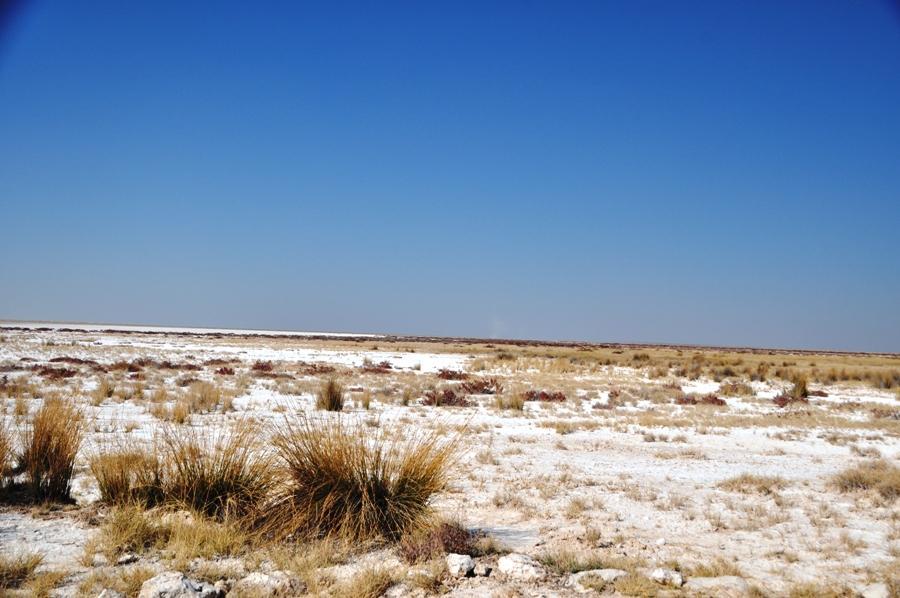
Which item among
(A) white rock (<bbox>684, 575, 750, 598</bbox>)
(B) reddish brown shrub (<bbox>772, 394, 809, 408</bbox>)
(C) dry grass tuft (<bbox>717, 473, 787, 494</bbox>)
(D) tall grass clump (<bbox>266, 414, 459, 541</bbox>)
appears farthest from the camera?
(B) reddish brown shrub (<bbox>772, 394, 809, 408</bbox>)

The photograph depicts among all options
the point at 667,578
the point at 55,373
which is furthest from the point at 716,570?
the point at 55,373

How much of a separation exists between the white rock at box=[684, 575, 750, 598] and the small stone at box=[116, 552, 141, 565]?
14.5 feet

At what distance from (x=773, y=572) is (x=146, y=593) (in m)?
4.92

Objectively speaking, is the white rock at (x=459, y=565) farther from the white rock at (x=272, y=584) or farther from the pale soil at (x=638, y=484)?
the white rock at (x=272, y=584)

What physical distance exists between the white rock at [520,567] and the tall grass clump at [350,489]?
902mm

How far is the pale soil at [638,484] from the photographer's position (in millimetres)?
5246

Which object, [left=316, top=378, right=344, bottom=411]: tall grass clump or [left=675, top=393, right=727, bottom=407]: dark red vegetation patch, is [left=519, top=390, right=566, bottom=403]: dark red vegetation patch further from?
[left=316, top=378, right=344, bottom=411]: tall grass clump

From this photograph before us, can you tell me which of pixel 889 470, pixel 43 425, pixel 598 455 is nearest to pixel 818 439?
pixel 889 470

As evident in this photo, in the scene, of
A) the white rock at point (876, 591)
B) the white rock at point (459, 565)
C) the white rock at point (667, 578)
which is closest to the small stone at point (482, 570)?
the white rock at point (459, 565)

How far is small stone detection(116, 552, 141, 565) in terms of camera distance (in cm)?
466

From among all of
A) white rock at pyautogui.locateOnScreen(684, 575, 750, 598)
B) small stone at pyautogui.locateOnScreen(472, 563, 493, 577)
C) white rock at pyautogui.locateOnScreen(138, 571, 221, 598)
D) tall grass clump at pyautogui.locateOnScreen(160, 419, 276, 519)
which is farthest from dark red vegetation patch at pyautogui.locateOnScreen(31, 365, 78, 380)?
white rock at pyautogui.locateOnScreen(684, 575, 750, 598)

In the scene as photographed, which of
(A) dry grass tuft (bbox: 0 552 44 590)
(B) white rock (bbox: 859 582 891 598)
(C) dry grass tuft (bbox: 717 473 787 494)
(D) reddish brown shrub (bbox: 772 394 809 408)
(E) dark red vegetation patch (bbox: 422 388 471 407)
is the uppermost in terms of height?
(B) white rock (bbox: 859 582 891 598)

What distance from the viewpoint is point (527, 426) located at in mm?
13789

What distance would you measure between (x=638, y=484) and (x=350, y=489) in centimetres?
464
